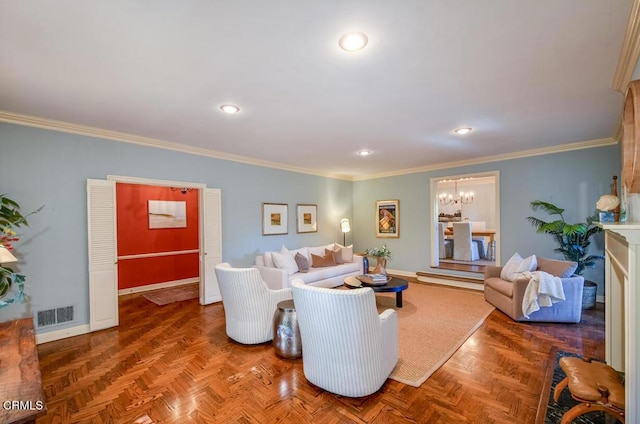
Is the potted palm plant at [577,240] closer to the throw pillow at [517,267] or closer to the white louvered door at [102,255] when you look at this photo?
the throw pillow at [517,267]

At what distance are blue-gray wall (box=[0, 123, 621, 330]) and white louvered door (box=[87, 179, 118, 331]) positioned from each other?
9 cm

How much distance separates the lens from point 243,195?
17.6ft

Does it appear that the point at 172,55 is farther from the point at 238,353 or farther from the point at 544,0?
the point at 238,353

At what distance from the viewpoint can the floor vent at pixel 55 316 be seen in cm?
331

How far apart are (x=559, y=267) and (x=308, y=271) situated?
3.82m

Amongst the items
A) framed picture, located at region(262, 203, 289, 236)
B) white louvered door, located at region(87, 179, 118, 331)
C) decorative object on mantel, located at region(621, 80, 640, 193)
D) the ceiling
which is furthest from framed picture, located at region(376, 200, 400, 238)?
white louvered door, located at region(87, 179, 118, 331)

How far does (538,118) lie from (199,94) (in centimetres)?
386

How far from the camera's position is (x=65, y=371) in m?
2.70

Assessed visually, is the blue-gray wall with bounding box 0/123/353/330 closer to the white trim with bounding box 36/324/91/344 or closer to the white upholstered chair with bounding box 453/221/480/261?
the white trim with bounding box 36/324/91/344

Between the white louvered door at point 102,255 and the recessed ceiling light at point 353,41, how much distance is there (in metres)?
3.62

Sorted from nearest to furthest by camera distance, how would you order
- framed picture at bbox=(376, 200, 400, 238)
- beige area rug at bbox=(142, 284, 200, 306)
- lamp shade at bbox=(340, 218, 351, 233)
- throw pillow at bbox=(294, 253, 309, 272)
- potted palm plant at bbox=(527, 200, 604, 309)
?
potted palm plant at bbox=(527, 200, 604, 309), beige area rug at bbox=(142, 284, 200, 306), throw pillow at bbox=(294, 253, 309, 272), framed picture at bbox=(376, 200, 400, 238), lamp shade at bbox=(340, 218, 351, 233)

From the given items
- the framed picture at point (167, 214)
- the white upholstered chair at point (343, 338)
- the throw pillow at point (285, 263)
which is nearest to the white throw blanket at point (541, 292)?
the white upholstered chair at point (343, 338)

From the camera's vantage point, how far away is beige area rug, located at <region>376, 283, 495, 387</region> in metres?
2.70

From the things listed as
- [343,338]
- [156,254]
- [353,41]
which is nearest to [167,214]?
[156,254]
